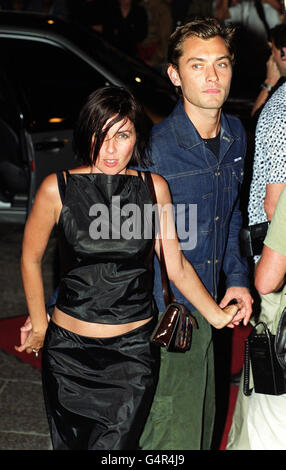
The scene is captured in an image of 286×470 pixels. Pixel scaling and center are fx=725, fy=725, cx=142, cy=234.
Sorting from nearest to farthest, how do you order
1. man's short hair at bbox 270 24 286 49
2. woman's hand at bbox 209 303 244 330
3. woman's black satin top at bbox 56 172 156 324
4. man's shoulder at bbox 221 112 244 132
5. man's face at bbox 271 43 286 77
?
woman's black satin top at bbox 56 172 156 324 → woman's hand at bbox 209 303 244 330 → man's shoulder at bbox 221 112 244 132 → man's short hair at bbox 270 24 286 49 → man's face at bbox 271 43 286 77

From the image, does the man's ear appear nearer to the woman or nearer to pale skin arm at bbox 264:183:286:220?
the woman

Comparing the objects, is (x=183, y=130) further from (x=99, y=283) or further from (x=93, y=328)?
(x=93, y=328)

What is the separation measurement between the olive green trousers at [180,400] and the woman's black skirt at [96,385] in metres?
0.26

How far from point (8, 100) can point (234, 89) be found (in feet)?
20.6

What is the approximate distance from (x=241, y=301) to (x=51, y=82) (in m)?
3.95

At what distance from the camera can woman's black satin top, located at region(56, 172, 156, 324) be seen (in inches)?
96.6

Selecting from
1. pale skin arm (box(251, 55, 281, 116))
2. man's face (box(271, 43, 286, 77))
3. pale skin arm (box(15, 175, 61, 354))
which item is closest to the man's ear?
pale skin arm (box(15, 175, 61, 354))

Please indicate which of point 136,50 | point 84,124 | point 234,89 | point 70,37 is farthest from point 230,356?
point 234,89

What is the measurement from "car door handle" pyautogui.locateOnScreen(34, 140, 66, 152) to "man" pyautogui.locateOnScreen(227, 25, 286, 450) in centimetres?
309

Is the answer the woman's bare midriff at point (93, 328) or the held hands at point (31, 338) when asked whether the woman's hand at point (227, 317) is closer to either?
the woman's bare midriff at point (93, 328)

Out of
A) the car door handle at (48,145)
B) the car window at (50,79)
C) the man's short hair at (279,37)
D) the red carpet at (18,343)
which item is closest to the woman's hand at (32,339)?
the red carpet at (18,343)

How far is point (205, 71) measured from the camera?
2693 mm

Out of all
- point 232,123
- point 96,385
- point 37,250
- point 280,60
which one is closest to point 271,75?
point 280,60

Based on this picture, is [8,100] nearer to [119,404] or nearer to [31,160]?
[31,160]
